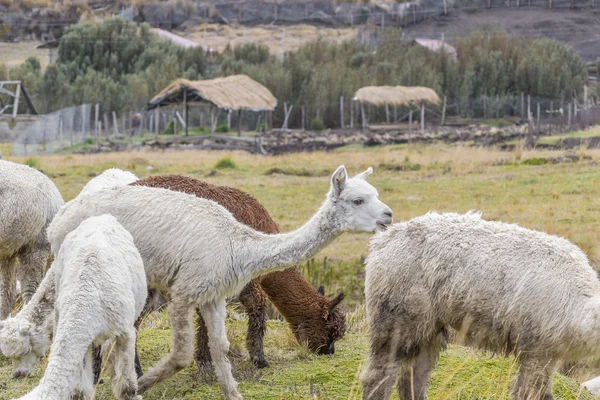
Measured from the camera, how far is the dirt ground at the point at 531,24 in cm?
5353

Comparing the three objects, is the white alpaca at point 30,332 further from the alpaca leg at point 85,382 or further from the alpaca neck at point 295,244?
the alpaca neck at point 295,244

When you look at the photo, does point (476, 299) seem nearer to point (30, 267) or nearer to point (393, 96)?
point (30, 267)

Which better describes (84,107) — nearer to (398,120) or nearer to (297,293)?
(398,120)

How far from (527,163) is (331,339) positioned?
51.5ft

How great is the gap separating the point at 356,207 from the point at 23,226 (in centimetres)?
382

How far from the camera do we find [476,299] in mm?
6219

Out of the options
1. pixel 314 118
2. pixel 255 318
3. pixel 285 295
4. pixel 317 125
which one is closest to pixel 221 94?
pixel 317 125

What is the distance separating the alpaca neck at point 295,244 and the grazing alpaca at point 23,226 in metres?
2.93

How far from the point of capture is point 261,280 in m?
8.27

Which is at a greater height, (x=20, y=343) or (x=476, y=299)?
(x=476, y=299)

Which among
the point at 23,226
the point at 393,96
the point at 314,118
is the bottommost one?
the point at 314,118

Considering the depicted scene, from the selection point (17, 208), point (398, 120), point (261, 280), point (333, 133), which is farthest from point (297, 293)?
point (398, 120)

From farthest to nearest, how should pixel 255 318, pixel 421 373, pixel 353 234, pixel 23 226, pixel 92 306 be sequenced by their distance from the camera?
pixel 353 234 → pixel 23 226 → pixel 255 318 → pixel 421 373 → pixel 92 306

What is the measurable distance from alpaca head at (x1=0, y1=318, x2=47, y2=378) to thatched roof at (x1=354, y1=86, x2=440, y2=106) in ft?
105
